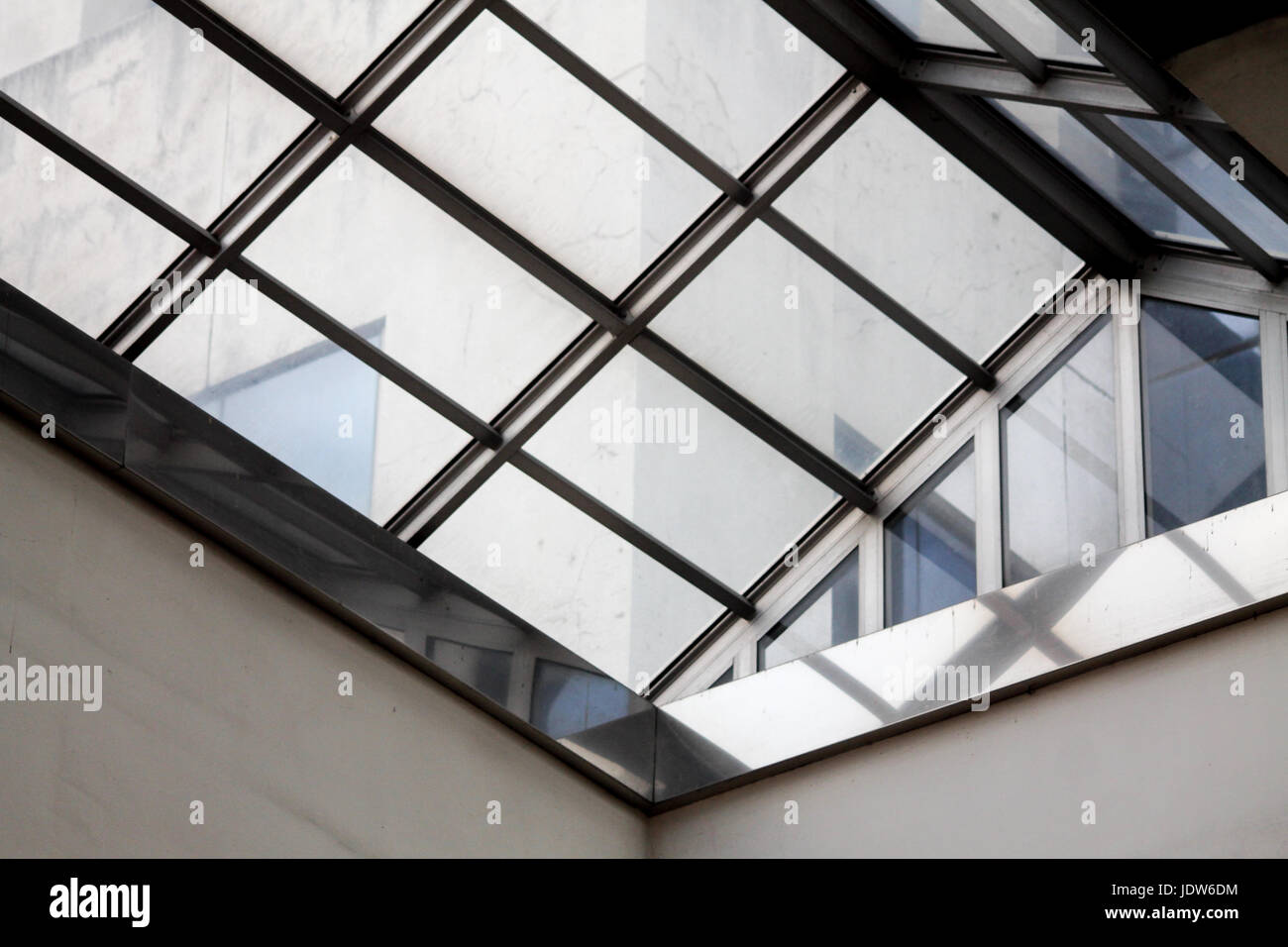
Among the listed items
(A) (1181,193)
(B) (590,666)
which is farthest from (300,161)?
(A) (1181,193)

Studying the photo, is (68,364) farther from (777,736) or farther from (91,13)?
(777,736)

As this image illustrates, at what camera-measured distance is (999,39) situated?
8.81m

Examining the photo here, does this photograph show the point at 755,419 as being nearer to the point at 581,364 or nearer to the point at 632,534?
the point at 632,534

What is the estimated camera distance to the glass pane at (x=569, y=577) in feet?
34.0

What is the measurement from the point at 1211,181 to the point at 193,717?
6389 mm

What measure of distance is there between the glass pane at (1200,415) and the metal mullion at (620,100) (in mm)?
2872

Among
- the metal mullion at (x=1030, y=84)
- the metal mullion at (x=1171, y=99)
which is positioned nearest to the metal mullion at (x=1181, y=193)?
the metal mullion at (x=1030, y=84)

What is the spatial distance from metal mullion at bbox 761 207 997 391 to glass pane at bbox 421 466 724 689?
2.28 metres

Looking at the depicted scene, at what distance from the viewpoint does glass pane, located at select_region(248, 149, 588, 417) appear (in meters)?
9.38

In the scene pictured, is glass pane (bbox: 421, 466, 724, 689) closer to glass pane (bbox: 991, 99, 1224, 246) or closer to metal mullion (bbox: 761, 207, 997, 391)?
metal mullion (bbox: 761, 207, 997, 391)

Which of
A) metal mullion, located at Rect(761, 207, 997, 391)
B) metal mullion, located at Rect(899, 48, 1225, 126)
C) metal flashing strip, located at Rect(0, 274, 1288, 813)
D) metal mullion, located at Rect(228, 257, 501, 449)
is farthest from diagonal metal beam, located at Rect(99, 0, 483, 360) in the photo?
metal mullion, located at Rect(899, 48, 1225, 126)

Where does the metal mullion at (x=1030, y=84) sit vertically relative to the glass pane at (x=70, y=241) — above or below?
above

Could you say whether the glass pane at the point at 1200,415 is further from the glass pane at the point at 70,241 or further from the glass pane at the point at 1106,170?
the glass pane at the point at 70,241
